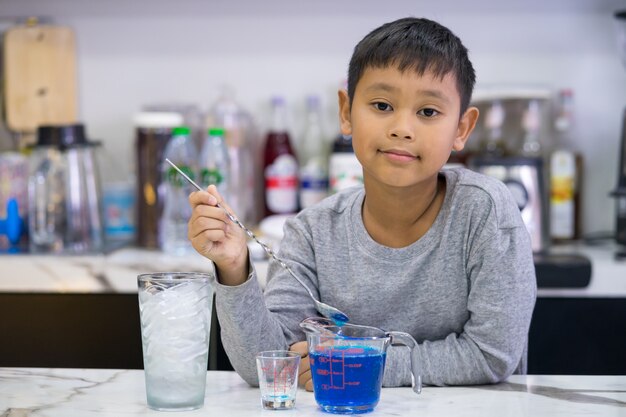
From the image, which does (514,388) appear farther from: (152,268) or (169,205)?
(169,205)

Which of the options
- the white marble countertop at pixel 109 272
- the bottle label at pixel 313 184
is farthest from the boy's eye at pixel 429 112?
the bottle label at pixel 313 184

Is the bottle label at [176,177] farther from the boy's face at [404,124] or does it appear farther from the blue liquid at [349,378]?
the blue liquid at [349,378]

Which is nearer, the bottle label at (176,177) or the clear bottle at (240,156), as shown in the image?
the bottle label at (176,177)

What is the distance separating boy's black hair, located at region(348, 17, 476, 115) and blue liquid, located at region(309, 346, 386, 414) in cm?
39

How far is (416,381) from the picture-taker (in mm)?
948

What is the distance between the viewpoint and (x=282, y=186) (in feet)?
7.69

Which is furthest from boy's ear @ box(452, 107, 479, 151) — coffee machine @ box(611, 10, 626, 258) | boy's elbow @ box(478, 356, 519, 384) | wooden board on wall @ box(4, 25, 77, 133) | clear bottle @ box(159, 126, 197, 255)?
wooden board on wall @ box(4, 25, 77, 133)

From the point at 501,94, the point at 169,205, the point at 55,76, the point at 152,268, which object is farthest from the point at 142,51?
the point at 501,94

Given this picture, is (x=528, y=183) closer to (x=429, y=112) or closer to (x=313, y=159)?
(x=313, y=159)

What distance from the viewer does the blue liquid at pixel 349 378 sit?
0.92m

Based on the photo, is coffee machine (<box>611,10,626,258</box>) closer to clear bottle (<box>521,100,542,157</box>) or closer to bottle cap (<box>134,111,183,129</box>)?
clear bottle (<box>521,100,542,157</box>)

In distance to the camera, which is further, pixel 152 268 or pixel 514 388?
pixel 152 268

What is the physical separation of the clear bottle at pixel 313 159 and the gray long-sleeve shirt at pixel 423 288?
3.15 ft

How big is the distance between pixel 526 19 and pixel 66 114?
3.91 ft
